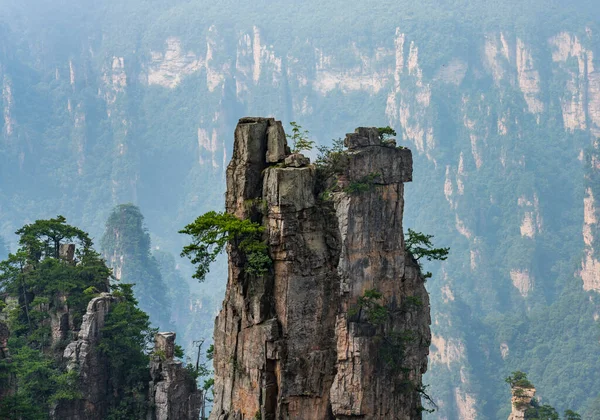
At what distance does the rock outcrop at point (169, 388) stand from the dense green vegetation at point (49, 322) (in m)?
0.70

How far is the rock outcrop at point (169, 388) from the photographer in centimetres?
5062

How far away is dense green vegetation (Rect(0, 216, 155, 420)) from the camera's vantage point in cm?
4938

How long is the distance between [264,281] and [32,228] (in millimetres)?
30137

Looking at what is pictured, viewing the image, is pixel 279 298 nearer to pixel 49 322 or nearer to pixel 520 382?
pixel 49 322

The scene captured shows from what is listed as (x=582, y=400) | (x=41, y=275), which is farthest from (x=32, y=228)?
(x=582, y=400)

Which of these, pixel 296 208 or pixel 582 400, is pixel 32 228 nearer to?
pixel 296 208

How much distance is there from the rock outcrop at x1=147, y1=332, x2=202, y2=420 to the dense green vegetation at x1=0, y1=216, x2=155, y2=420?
27.7 inches

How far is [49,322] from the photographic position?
53719 mm

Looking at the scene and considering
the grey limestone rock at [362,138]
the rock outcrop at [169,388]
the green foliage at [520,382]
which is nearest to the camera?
the rock outcrop at [169,388]

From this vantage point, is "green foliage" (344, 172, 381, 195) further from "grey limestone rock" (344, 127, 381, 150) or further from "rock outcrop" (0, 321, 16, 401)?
"rock outcrop" (0, 321, 16, 401)

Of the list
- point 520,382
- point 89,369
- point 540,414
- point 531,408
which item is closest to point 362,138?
point 89,369

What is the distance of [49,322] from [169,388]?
258 inches

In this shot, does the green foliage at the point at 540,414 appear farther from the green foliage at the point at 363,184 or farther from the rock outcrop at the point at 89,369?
the rock outcrop at the point at 89,369

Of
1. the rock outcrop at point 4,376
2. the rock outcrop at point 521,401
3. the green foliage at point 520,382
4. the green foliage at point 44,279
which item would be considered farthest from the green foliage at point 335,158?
the green foliage at point 520,382
